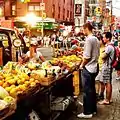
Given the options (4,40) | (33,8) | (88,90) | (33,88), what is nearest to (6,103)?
(33,88)

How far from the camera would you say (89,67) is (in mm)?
7785

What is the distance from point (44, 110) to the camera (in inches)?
256

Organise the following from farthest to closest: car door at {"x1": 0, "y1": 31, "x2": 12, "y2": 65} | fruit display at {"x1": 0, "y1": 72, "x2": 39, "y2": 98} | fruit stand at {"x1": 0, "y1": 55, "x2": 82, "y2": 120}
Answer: car door at {"x1": 0, "y1": 31, "x2": 12, "y2": 65}, fruit stand at {"x1": 0, "y1": 55, "x2": 82, "y2": 120}, fruit display at {"x1": 0, "y1": 72, "x2": 39, "y2": 98}

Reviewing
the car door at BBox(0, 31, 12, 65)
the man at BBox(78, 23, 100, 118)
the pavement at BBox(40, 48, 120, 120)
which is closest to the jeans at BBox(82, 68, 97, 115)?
the man at BBox(78, 23, 100, 118)

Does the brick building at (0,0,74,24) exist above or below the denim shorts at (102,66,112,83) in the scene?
above

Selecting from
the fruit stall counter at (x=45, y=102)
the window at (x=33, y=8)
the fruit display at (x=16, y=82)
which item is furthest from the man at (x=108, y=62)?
the window at (x=33, y=8)

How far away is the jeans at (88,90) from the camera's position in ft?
25.7

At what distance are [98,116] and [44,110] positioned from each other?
2.14 m

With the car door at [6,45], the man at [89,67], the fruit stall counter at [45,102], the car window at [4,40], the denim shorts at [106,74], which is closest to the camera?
the fruit stall counter at [45,102]

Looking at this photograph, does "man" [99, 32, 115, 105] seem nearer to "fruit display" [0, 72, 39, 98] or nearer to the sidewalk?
the sidewalk

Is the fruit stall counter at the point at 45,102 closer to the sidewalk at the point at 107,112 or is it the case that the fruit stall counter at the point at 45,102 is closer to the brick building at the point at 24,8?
the sidewalk at the point at 107,112

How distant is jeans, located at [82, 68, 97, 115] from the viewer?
7.84 m

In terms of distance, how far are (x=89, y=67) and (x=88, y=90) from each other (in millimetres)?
533

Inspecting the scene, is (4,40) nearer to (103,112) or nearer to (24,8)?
(103,112)
